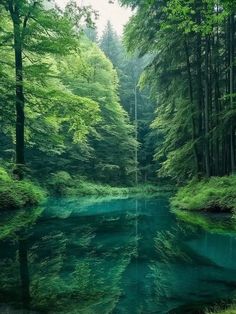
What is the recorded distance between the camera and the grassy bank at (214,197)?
15.5 metres

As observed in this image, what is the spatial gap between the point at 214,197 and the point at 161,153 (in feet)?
24.6

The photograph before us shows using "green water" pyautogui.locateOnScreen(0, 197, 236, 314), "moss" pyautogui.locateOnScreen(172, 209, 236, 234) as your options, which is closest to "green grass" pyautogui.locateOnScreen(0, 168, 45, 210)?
"green water" pyautogui.locateOnScreen(0, 197, 236, 314)

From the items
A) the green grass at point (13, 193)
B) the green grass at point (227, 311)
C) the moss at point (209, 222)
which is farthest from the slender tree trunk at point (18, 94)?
the green grass at point (227, 311)

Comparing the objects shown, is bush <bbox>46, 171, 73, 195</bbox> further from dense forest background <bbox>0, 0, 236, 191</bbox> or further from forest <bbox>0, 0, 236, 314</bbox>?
dense forest background <bbox>0, 0, 236, 191</bbox>

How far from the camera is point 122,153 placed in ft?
137

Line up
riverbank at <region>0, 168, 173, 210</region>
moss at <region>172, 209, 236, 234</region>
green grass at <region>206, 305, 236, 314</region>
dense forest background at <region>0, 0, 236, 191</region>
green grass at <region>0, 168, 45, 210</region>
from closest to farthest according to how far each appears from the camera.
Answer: green grass at <region>206, 305, 236, 314</region> → moss at <region>172, 209, 236, 234</region> → green grass at <region>0, 168, 45, 210</region> → riverbank at <region>0, 168, 173, 210</region> → dense forest background at <region>0, 0, 236, 191</region>

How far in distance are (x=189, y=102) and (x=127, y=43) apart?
13.8 feet

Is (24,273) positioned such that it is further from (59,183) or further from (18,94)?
(59,183)

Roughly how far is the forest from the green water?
0.11ft

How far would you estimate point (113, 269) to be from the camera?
7355mm

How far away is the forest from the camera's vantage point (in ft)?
20.9

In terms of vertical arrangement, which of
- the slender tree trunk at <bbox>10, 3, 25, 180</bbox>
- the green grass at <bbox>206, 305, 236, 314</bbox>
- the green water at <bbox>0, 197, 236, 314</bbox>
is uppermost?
the slender tree trunk at <bbox>10, 3, 25, 180</bbox>

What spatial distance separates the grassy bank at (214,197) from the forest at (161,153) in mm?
54

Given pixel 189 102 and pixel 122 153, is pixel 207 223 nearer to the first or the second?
pixel 189 102
